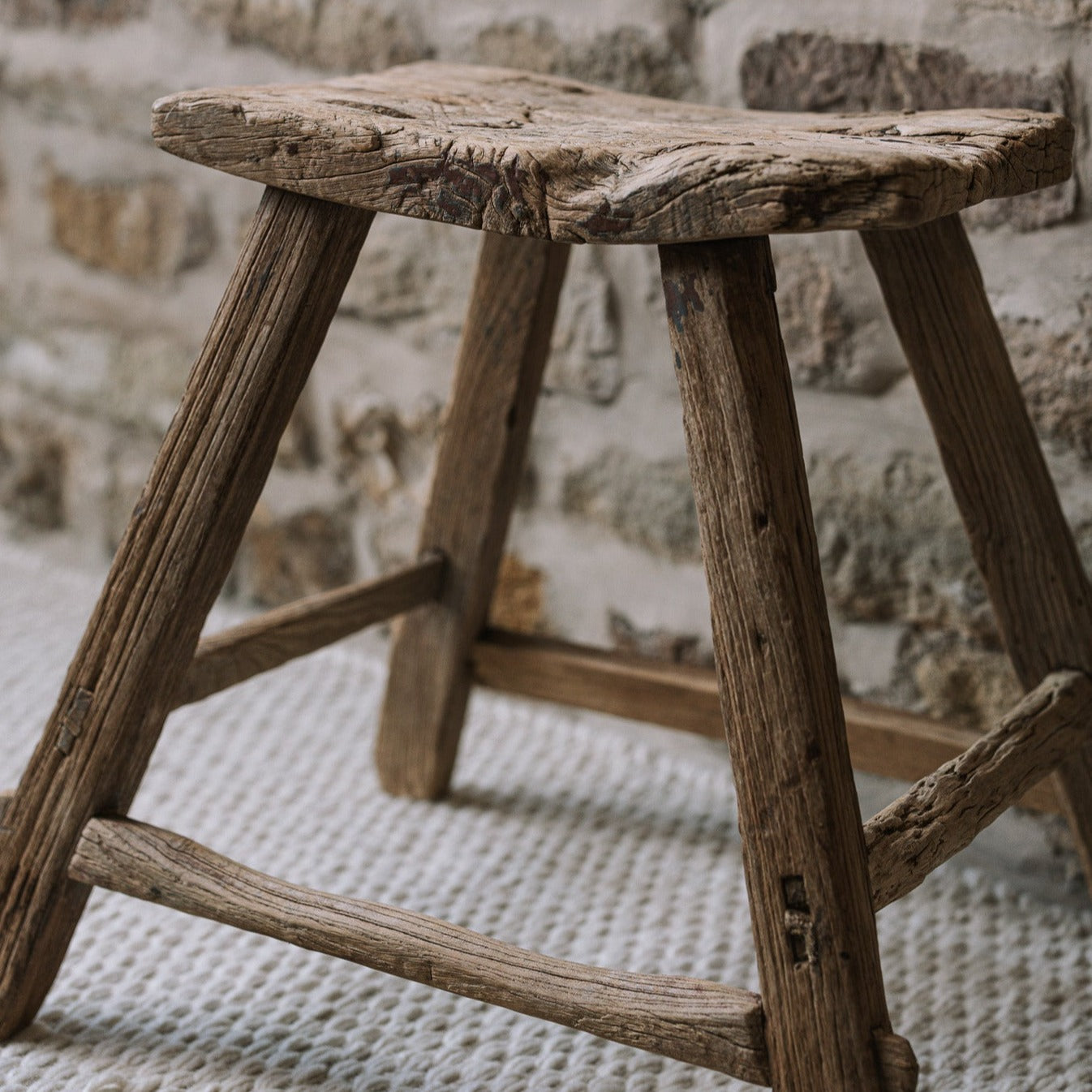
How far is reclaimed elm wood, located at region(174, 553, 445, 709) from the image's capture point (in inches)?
39.6

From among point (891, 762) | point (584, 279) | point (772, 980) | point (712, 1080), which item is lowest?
point (712, 1080)

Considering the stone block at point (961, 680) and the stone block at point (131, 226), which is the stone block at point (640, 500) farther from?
the stone block at point (131, 226)

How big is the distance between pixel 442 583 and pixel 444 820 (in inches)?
8.6

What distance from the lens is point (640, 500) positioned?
4.33 ft

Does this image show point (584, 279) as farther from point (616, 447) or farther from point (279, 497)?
point (279, 497)

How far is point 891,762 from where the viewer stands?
43.1 inches

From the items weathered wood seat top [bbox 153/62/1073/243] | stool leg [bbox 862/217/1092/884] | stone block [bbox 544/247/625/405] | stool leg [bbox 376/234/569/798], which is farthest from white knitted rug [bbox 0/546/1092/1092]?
weathered wood seat top [bbox 153/62/1073/243]

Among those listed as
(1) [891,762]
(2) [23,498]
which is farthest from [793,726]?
(2) [23,498]

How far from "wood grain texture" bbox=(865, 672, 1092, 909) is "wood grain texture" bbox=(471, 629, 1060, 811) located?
0.12 meters

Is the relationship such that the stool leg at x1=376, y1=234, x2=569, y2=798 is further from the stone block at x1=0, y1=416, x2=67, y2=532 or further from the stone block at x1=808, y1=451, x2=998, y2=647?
the stone block at x1=0, y1=416, x2=67, y2=532

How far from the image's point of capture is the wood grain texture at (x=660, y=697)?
1.08 m

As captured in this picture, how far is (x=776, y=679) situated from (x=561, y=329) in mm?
670

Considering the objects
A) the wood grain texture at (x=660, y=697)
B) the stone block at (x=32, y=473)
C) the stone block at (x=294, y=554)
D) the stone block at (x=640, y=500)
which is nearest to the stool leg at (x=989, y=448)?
the wood grain texture at (x=660, y=697)

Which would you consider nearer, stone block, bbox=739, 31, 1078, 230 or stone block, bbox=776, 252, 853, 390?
stone block, bbox=739, 31, 1078, 230
